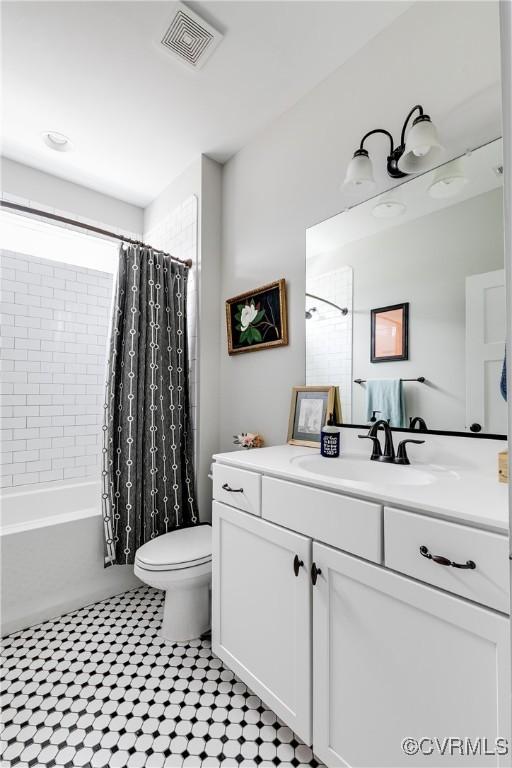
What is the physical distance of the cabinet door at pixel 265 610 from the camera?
109 centimetres

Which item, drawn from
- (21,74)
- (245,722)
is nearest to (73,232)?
(21,74)

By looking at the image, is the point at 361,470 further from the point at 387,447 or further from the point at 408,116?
the point at 408,116

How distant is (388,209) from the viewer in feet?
4.69

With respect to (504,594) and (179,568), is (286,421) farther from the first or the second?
(504,594)

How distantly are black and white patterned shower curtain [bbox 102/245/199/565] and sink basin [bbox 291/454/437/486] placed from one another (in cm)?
100

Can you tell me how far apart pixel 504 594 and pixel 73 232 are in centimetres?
302

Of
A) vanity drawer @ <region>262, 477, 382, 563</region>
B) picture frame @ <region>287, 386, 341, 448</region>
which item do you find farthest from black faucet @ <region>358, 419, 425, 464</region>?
vanity drawer @ <region>262, 477, 382, 563</region>

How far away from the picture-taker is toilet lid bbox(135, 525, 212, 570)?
1.60 metres

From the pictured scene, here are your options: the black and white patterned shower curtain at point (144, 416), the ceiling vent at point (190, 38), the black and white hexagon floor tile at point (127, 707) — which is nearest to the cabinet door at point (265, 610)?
the black and white hexagon floor tile at point (127, 707)

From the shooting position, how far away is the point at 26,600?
5.99 ft

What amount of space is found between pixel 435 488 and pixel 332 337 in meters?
0.86

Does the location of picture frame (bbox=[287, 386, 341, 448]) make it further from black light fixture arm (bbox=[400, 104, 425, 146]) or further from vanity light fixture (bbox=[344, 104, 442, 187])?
black light fixture arm (bbox=[400, 104, 425, 146])

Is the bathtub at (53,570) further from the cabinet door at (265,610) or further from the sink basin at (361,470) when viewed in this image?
the sink basin at (361,470)

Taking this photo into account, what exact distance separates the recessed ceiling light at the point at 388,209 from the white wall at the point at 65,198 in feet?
6.94
